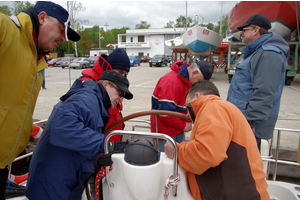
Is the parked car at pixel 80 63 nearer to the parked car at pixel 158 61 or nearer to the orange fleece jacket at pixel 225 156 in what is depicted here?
the parked car at pixel 158 61

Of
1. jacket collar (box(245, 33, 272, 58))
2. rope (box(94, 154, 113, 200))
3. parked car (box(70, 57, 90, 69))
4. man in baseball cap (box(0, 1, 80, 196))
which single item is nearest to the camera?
man in baseball cap (box(0, 1, 80, 196))

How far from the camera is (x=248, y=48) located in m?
2.76

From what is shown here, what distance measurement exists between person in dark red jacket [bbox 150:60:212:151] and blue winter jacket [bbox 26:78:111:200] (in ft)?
3.80

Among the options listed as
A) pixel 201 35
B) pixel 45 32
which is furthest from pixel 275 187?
pixel 201 35

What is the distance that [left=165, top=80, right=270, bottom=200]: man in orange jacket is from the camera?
4.28 ft

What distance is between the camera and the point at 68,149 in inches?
60.7

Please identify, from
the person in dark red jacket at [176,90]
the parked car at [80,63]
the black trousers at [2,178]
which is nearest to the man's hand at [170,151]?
the person in dark red jacket at [176,90]

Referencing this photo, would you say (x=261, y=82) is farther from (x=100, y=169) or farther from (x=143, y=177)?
(x=100, y=169)

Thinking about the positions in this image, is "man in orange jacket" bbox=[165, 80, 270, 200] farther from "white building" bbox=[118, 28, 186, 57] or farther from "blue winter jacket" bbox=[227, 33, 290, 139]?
"white building" bbox=[118, 28, 186, 57]

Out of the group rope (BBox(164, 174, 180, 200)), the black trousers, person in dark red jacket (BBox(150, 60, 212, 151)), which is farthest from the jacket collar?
the black trousers

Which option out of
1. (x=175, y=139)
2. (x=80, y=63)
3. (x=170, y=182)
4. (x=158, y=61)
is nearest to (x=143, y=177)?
(x=170, y=182)

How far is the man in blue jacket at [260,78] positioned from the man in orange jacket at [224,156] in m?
1.18

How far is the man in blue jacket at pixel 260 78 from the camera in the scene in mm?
2428

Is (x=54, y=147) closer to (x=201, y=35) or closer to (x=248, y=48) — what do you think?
(x=248, y=48)
